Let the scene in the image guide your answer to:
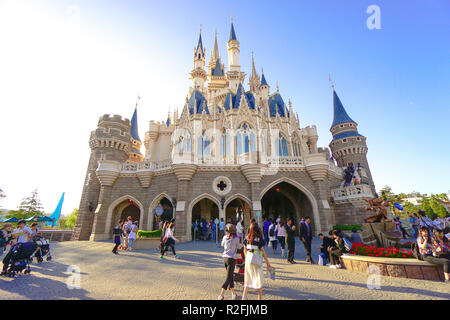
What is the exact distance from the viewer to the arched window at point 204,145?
21250 millimetres

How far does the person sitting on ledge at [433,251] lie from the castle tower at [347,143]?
22734 millimetres

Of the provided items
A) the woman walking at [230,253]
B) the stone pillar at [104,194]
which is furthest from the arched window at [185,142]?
the woman walking at [230,253]

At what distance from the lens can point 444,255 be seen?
17.9 feet

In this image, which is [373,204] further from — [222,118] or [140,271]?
[222,118]

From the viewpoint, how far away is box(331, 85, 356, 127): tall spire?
29.4 metres

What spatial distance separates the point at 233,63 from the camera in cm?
2944

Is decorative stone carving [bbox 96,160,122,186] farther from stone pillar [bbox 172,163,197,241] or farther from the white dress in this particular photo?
the white dress

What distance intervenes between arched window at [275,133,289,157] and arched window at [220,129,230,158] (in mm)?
5623

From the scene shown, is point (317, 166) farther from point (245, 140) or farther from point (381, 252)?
point (381, 252)

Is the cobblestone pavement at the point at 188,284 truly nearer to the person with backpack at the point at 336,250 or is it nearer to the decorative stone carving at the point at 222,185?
the person with backpack at the point at 336,250

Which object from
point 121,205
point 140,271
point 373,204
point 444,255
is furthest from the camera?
point 121,205

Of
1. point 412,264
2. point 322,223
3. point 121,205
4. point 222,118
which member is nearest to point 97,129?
point 121,205
